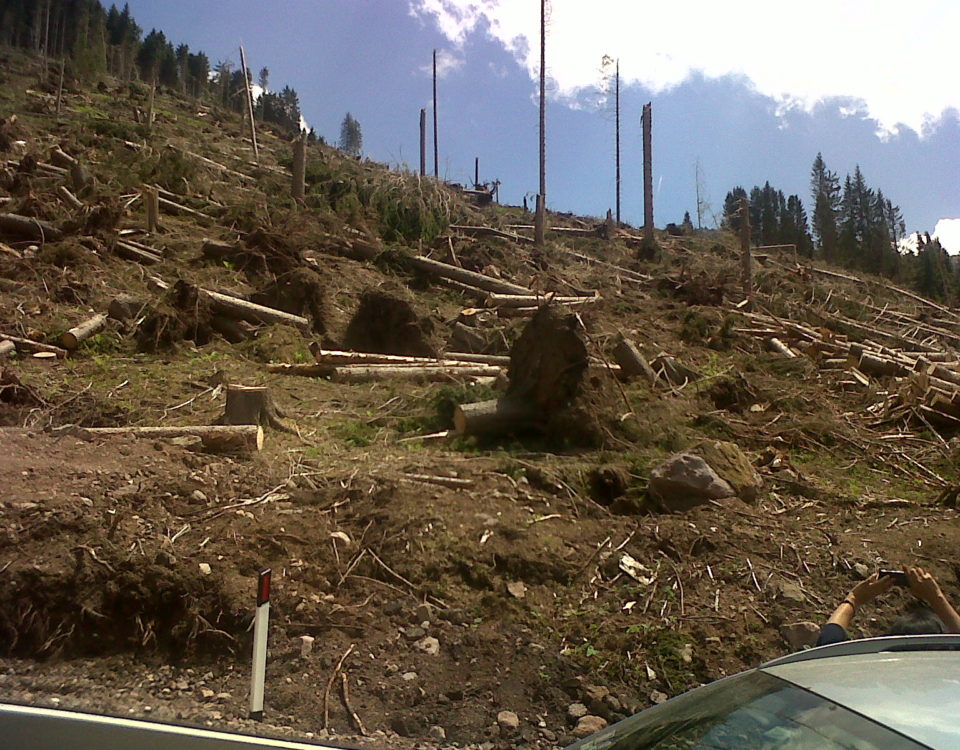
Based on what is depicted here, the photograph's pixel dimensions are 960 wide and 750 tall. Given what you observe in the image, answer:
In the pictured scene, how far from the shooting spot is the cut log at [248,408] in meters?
7.57

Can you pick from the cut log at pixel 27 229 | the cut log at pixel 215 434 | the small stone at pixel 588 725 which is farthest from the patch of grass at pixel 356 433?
the cut log at pixel 27 229

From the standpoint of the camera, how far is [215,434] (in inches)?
272

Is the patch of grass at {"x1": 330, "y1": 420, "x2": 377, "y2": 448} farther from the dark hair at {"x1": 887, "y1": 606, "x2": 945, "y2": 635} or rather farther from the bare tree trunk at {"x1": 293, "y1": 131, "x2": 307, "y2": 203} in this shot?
the bare tree trunk at {"x1": 293, "y1": 131, "x2": 307, "y2": 203}

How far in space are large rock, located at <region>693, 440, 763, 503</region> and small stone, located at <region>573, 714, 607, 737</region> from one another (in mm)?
2978

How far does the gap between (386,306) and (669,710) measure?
34.7 ft

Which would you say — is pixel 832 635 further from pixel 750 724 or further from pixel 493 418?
pixel 493 418

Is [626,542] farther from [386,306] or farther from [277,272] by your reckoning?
[277,272]

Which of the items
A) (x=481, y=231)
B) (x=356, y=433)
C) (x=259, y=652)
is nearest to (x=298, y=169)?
(x=481, y=231)

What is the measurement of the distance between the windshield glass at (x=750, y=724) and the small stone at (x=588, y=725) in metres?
2.25

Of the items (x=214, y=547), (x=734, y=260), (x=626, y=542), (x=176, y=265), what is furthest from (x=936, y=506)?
(x=734, y=260)

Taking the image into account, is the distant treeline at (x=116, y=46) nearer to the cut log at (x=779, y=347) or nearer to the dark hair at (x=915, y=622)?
the cut log at (x=779, y=347)

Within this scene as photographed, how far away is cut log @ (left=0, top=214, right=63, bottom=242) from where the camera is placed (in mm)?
Answer: 14227

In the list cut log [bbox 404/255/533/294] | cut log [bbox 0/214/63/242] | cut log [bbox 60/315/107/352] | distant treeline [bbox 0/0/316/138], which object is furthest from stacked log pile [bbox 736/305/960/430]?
distant treeline [bbox 0/0/316/138]

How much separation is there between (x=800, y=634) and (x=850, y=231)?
45.1 meters
